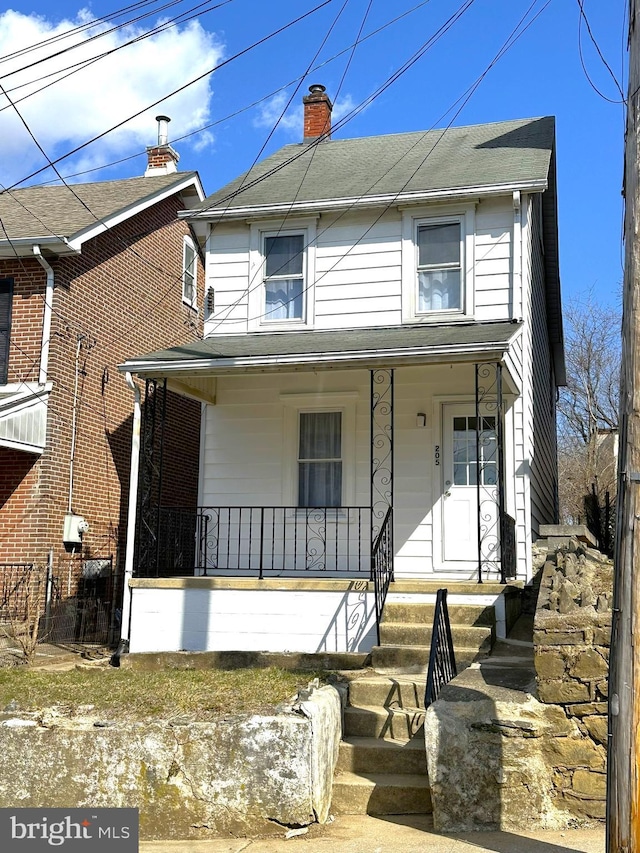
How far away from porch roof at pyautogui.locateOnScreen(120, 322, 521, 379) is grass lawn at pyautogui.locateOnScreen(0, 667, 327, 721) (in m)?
3.83

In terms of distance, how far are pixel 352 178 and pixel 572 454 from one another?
2461 centimetres

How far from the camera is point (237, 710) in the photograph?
19.8ft

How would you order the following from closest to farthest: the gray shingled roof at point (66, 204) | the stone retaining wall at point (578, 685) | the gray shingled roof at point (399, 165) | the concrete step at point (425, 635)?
→ the stone retaining wall at point (578, 685) → the concrete step at point (425, 635) → the gray shingled roof at point (399, 165) → the gray shingled roof at point (66, 204)

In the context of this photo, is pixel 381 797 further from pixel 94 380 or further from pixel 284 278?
pixel 94 380

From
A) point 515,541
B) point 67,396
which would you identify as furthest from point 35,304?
point 515,541

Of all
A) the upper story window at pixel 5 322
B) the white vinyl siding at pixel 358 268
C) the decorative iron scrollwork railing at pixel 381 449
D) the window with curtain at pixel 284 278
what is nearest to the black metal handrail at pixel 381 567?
the decorative iron scrollwork railing at pixel 381 449

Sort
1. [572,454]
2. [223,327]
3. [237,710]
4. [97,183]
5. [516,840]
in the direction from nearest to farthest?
[516,840] → [237,710] → [223,327] → [97,183] → [572,454]

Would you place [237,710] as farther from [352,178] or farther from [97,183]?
[97,183]

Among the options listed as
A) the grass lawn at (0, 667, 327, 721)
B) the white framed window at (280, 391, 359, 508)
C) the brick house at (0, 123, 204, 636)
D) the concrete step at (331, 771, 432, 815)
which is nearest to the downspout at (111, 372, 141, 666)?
the brick house at (0, 123, 204, 636)

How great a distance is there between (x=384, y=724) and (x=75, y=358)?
8.36 m

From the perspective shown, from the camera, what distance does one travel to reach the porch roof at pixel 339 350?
9.73 meters

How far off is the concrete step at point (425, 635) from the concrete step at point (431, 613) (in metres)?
0.09

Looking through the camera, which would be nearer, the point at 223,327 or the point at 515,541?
the point at 515,541

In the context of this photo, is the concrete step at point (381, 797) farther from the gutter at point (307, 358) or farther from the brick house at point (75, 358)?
the brick house at point (75, 358)
